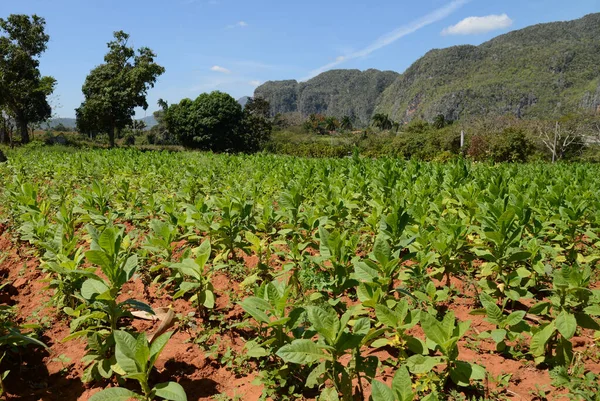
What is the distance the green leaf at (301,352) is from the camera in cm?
212

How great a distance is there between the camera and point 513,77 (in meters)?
120

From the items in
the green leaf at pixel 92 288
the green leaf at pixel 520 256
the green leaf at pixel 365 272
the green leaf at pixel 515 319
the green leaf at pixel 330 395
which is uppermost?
the green leaf at pixel 92 288

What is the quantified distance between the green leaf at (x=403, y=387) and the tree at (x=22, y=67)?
41.1 meters

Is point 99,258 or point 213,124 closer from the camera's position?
point 99,258

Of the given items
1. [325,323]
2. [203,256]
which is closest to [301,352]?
[325,323]

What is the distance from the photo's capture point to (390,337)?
299cm

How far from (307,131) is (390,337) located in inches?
3872

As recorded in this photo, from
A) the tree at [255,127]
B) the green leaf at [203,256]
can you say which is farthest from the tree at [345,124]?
the green leaf at [203,256]

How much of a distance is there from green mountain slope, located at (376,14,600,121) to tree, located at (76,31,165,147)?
81943 mm

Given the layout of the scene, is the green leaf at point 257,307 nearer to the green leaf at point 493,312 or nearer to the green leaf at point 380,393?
the green leaf at point 380,393

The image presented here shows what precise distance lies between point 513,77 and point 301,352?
13957 centimetres

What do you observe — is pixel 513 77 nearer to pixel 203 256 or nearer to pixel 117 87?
pixel 117 87

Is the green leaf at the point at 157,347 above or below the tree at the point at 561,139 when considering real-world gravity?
below

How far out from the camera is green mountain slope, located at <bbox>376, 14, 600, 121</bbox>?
10694cm
